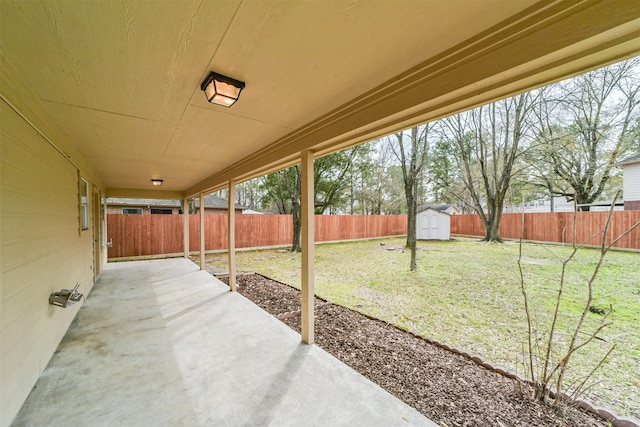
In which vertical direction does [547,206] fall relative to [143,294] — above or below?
above

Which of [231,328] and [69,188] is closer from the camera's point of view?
[231,328]

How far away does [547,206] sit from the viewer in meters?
18.9

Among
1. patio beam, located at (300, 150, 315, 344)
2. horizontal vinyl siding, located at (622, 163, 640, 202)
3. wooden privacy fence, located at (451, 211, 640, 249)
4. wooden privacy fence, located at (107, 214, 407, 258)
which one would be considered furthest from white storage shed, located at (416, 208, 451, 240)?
patio beam, located at (300, 150, 315, 344)

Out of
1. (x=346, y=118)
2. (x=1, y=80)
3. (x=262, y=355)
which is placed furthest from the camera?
(x=262, y=355)

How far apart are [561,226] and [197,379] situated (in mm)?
12689

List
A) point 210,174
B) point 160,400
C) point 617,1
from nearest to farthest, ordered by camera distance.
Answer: point 617,1 → point 160,400 → point 210,174

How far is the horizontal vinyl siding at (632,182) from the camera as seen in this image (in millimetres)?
7383

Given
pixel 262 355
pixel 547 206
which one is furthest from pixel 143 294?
pixel 547 206

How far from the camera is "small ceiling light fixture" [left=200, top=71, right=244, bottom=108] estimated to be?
1.72 m

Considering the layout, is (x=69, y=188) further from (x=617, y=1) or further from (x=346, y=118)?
(x=617, y=1)

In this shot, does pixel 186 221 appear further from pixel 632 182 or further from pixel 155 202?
pixel 632 182

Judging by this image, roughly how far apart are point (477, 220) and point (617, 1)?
632 inches

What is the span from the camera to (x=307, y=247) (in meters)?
2.95

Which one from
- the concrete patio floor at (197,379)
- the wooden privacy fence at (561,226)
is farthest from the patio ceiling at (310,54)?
the concrete patio floor at (197,379)
